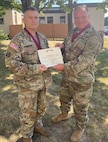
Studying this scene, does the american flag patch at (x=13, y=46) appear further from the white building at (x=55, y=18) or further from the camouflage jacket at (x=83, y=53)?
the white building at (x=55, y=18)

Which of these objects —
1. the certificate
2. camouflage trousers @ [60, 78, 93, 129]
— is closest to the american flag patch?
the certificate

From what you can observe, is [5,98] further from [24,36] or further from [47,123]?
[24,36]

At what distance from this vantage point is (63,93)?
327cm

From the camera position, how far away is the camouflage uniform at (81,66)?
264 centimetres

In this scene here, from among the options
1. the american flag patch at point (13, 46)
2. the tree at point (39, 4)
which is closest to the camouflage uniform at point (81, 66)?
the american flag patch at point (13, 46)

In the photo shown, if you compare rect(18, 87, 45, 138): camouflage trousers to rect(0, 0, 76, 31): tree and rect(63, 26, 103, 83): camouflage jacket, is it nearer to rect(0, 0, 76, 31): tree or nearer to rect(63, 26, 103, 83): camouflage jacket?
rect(63, 26, 103, 83): camouflage jacket

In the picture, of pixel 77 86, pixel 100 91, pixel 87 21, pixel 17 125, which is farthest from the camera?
pixel 100 91

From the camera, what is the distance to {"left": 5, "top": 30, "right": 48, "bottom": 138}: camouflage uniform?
2490 mm

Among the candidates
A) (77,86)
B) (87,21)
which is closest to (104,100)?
(77,86)

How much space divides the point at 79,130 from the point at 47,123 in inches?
24.7

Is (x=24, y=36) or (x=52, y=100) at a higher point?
(x=24, y=36)

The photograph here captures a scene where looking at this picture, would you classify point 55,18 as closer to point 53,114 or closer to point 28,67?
point 53,114

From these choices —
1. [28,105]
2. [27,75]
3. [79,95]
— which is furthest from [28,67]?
[79,95]

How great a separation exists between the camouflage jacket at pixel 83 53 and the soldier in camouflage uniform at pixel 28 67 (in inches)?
13.8
